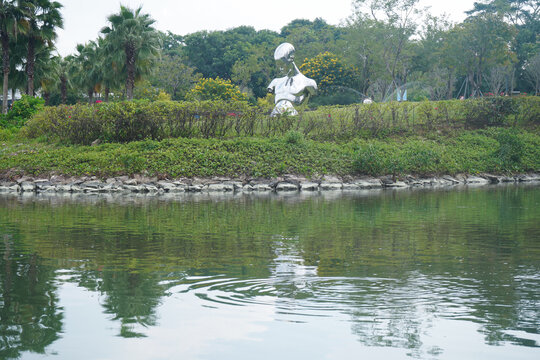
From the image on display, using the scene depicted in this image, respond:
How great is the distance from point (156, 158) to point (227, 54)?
165 ft

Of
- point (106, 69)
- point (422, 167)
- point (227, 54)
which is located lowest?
point (422, 167)

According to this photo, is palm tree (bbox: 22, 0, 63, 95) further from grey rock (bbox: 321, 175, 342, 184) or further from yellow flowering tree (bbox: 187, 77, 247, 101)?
grey rock (bbox: 321, 175, 342, 184)

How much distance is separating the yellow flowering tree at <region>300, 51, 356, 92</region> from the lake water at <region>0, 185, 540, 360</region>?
40513 millimetres

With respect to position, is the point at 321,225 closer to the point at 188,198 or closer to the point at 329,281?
the point at 329,281

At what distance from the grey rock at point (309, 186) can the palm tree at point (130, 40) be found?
626 inches

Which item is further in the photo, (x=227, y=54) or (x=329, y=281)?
(x=227, y=54)

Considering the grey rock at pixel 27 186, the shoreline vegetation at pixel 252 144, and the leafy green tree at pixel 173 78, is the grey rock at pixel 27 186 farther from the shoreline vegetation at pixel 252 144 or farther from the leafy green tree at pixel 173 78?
the leafy green tree at pixel 173 78

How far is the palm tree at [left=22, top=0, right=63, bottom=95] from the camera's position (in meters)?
35.1

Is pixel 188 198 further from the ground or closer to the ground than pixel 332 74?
closer to the ground

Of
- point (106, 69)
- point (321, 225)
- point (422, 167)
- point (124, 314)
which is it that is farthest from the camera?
point (106, 69)

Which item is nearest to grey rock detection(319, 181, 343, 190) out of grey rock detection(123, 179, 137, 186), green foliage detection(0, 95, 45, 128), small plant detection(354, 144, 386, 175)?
small plant detection(354, 144, 386, 175)

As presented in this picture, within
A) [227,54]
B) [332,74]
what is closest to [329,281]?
[332,74]

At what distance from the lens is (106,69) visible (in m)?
37.2

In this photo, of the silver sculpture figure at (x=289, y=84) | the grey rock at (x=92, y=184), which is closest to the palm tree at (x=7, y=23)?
the silver sculpture figure at (x=289, y=84)
